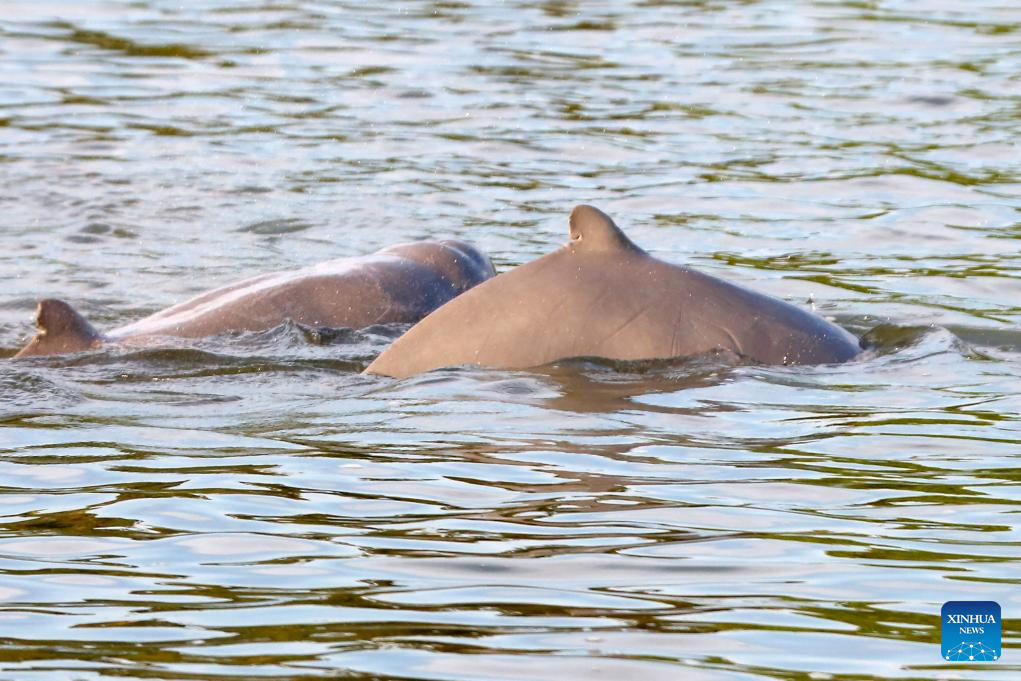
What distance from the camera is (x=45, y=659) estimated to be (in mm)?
4566

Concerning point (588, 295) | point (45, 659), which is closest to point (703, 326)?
point (588, 295)

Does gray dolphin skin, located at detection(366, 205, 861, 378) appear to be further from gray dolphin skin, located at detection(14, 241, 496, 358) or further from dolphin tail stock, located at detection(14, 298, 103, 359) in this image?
dolphin tail stock, located at detection(14, 298, 103, 359)

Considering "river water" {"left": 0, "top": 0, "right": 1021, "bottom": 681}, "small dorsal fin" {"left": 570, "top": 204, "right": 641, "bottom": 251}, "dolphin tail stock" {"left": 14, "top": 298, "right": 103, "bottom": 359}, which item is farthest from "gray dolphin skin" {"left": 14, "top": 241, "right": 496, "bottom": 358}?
"small dorsal fin" {"left": 570, "top": 204, "right": 641, "bottom": 251}

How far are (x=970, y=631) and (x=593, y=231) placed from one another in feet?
10.7

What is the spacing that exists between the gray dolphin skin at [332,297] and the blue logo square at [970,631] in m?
4.66

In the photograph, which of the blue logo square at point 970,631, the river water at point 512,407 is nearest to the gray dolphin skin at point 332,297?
the river water at point 512,407

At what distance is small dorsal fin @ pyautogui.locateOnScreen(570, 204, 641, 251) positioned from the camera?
7.59 meters

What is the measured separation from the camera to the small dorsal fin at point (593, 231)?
24.9 feet

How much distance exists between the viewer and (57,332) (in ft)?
28.1

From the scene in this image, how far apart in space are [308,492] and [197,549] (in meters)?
0.69

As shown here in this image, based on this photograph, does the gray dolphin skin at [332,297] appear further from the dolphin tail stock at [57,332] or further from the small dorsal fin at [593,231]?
the small dorsal fin at [593,231]

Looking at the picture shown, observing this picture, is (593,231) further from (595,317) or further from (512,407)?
(512,407)

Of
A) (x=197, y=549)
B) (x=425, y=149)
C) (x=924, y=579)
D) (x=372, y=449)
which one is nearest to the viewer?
(x=924, y=579)

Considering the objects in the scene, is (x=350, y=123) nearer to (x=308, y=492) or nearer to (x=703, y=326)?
(x=703, y=326)
